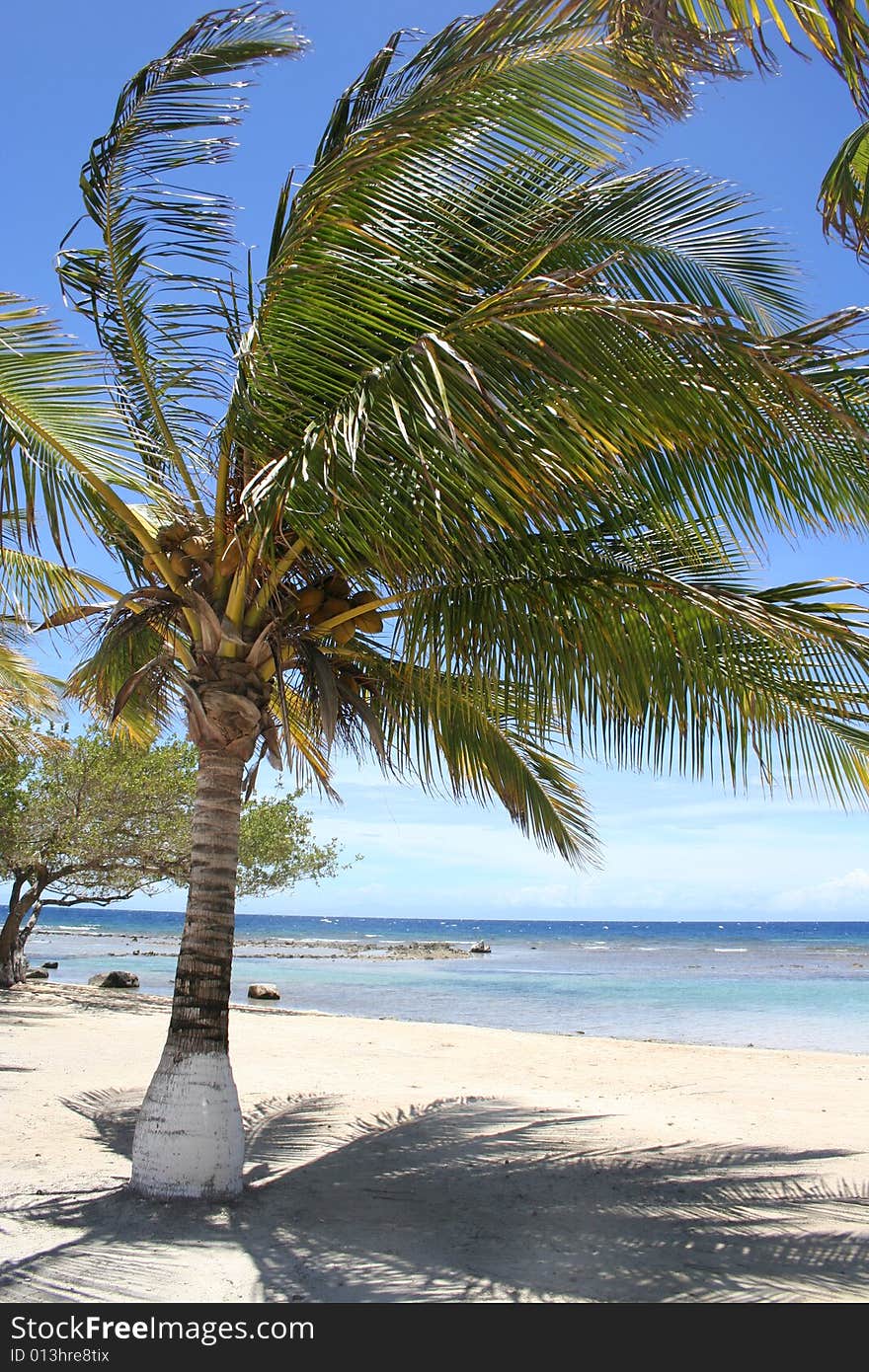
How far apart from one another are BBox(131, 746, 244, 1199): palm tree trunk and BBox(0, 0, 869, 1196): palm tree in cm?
2

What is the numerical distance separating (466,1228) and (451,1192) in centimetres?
69

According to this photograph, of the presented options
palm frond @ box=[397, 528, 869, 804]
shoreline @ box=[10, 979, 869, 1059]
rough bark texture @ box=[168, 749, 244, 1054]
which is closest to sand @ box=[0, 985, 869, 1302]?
rough bark texture @ box=[168, 749, 244, 1054]

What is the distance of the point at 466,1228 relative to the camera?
189 inches

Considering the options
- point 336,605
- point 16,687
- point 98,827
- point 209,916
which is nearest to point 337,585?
point 336,605

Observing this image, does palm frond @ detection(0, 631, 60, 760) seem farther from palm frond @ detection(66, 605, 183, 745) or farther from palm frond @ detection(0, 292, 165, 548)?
palm frond @ detection(0, 292, 165, 548)

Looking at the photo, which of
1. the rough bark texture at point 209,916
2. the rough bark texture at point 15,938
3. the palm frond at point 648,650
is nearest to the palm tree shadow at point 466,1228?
the rough bark texture at point 209,916

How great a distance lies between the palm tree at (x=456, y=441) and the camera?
4070 mm

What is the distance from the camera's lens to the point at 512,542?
194 inches

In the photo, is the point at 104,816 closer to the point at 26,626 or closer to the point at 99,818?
the point at 99,818

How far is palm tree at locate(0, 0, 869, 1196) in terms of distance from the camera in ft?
13.4
